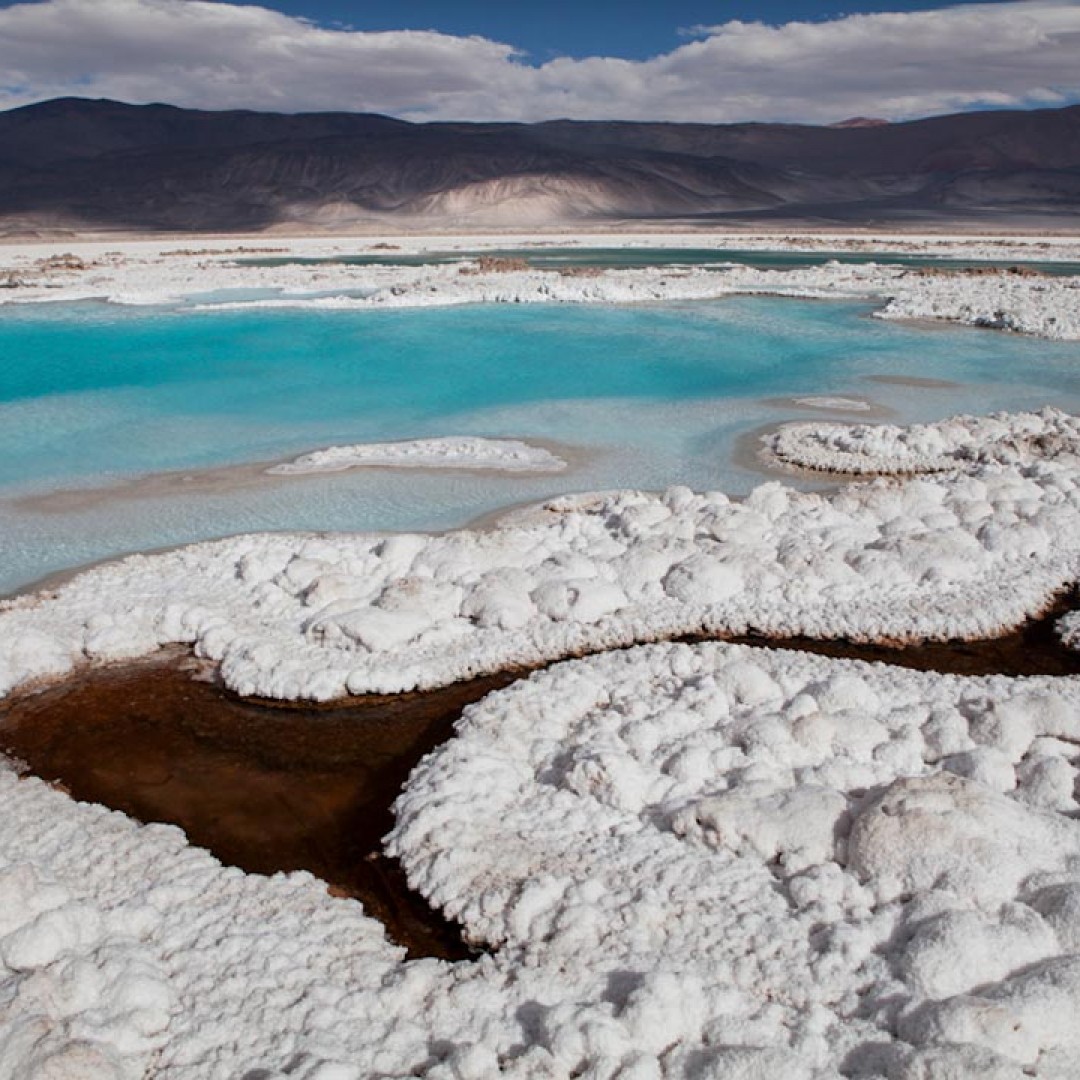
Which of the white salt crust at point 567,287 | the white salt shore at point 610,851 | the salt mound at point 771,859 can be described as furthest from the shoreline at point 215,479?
the white salt crust at point 567,287

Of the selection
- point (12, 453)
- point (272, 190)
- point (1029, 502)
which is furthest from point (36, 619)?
point (272, 190)

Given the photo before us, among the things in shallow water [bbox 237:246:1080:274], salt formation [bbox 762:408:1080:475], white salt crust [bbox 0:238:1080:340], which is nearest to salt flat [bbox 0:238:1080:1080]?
salt formation [bbox 762:408:1080:475]

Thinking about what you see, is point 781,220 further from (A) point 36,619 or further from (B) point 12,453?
(A) point 36,619

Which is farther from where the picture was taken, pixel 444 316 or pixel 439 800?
pixel 444 316

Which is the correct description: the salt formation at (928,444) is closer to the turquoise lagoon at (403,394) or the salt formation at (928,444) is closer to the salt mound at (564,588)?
the turquoise lagoon at (403,394)

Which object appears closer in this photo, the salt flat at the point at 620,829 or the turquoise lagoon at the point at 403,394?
the salt flat at the point at 620,829
